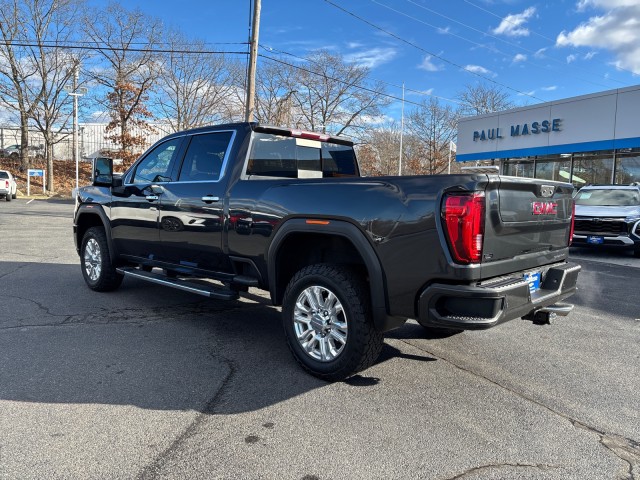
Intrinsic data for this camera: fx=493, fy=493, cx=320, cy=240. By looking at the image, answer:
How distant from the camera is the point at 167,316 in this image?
5.49 meters

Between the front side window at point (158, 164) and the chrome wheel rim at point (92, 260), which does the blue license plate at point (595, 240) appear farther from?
the chrome wheel rim at point (92, 260)

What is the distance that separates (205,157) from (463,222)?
2.99 metres

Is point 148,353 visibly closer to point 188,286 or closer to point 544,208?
point 188,286

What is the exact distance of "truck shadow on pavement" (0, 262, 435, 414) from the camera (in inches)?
136

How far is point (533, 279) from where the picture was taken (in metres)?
3.61

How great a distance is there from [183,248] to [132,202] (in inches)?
46.9

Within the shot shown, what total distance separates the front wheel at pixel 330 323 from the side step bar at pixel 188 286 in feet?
2.51

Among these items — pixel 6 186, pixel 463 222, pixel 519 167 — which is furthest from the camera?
pixel 6 186

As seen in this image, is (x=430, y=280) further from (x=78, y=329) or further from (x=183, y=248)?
(x=78, y=329)

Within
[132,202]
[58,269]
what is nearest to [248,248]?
[132,202]

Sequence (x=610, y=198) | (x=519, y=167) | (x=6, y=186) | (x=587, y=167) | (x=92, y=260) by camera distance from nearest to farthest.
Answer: (x=92, y=260) < (x=610, y=198) < (x=587, y=167) < (x=519, y=167) < (x=6, y=186)

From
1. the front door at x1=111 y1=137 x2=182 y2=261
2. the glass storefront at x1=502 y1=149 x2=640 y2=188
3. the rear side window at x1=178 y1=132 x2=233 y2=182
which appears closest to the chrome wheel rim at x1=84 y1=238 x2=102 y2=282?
the front door at x1=111 y1=137 x2=182 y2=261

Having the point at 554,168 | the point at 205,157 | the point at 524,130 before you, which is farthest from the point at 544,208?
the point at 524,130

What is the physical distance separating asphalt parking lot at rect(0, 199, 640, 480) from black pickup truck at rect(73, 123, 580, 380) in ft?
1.50
